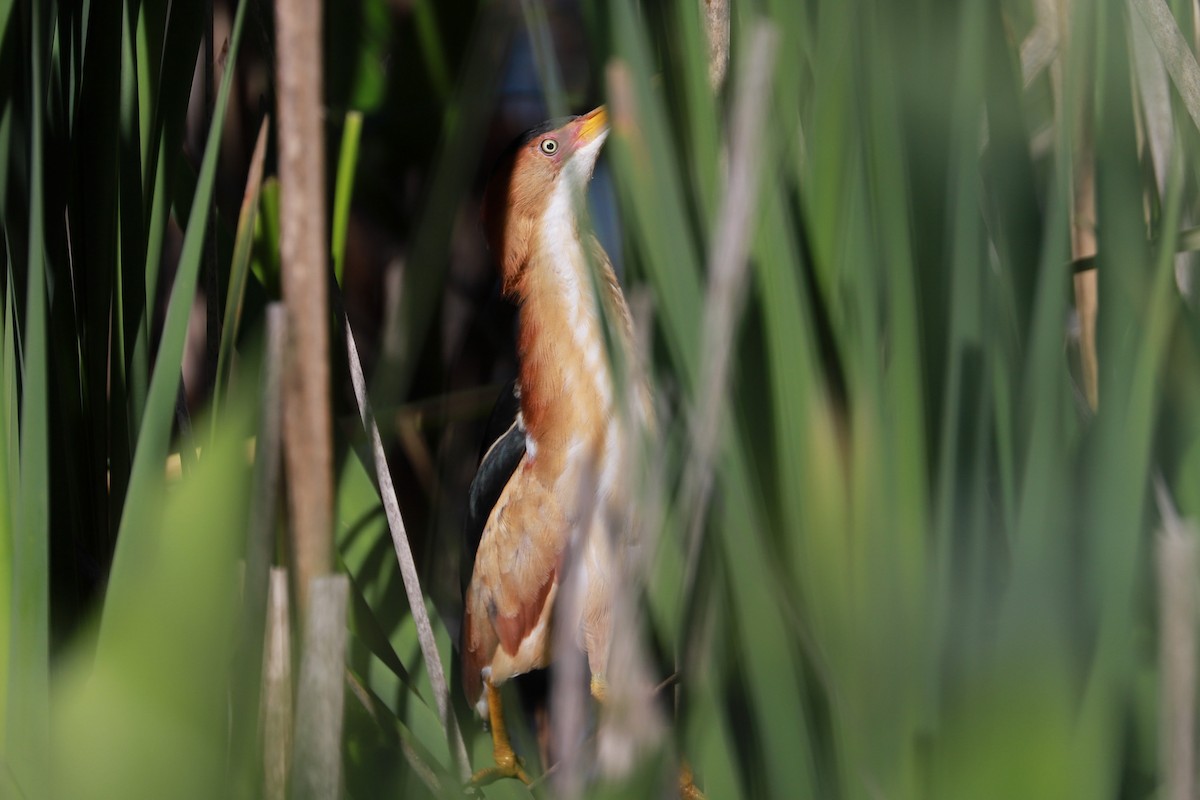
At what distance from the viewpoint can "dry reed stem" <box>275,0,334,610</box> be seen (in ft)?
1.52

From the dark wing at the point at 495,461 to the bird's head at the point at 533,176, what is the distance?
13cm

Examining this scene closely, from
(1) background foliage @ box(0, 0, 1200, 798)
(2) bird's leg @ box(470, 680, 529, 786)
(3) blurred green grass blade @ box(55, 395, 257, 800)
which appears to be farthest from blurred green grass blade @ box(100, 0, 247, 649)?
(2) bird's leg @ box(470, 680, 529, 786)

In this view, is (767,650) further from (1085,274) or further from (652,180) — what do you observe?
(1085,274)

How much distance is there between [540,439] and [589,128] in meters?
0.34

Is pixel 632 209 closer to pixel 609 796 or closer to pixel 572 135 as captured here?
pixel 609 796

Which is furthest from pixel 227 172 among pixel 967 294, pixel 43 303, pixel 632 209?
pixel 967 294

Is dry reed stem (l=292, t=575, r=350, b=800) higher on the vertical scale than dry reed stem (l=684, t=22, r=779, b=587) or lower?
lower

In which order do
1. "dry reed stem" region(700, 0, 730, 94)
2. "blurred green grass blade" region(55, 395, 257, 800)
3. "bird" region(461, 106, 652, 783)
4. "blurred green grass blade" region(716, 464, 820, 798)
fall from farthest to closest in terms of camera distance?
"bird" region(461, 106, 652, 783)
"dry reed stem" region(700, 0, 730, 94)
"blurred green grass blade" region(716, 464, 820, 798)
"blurred green grass blade" region(55, 395, 257, 800)

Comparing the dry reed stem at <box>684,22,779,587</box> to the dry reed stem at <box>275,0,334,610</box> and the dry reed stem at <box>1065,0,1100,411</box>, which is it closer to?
the dry reed stem at <box>275,0,334,610</box>

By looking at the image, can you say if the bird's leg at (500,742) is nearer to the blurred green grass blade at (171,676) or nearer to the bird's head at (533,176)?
the bird's head at (533,176)

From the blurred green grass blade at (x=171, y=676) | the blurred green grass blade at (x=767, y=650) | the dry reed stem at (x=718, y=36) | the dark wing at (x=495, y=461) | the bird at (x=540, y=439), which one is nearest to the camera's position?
the blurred green grass blade at (x=171, y=676)

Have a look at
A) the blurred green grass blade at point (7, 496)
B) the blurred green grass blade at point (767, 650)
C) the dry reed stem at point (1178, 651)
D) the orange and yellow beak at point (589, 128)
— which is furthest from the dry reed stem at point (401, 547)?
the orange and yellow beak at point (589, 128)

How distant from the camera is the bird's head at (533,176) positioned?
3.55 feet

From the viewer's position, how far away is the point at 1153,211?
24.7 inches
